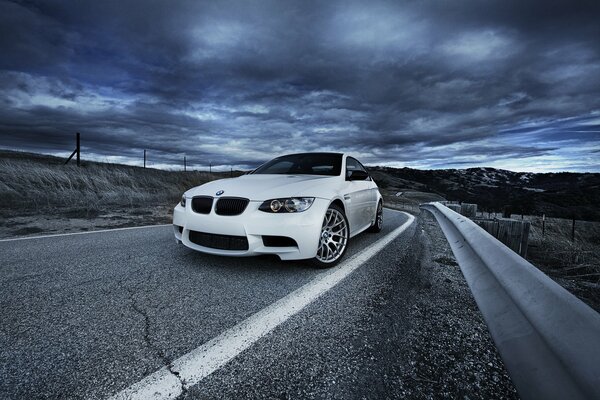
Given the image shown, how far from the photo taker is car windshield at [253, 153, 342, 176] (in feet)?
15.2

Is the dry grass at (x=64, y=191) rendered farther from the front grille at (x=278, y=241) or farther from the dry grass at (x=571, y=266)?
the dry grass at (x=571, y=266)

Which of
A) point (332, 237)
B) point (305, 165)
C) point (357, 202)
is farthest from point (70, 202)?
point (332, 237)

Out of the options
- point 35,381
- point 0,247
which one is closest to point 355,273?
point 35,381

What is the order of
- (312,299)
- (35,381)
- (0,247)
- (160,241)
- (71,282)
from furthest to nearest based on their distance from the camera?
(160,241) < (0,247) < (71,282) < (312,299) < (35,381)

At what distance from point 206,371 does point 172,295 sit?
3.73 feet

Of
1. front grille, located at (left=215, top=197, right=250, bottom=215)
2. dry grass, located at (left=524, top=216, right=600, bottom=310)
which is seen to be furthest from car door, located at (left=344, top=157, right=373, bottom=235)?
dry grass, located at (left=524, top=216, right=600, bottom=310)

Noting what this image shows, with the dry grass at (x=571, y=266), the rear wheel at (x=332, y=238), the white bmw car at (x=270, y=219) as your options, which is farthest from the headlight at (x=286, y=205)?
the dry grass at (x=571, y=266)

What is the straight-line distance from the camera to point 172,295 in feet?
8.13

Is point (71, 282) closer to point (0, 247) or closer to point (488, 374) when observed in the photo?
point (0, 247)

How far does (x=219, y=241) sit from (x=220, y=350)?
161 centimetres

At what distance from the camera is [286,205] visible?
3180mm

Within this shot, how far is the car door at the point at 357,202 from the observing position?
4.15 metres

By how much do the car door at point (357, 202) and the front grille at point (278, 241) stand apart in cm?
110

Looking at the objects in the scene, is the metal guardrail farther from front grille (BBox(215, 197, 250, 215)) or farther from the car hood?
front grille (BBox(215, 197, 250, 215))
